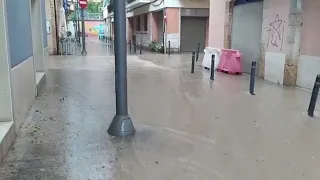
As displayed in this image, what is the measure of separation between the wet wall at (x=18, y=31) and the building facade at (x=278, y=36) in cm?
784

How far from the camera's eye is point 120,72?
19.3 ft

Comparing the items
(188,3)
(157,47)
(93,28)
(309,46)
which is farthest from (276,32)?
(93,28)

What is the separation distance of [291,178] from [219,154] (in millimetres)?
1097

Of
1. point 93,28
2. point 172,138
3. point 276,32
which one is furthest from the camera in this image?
point 93,28

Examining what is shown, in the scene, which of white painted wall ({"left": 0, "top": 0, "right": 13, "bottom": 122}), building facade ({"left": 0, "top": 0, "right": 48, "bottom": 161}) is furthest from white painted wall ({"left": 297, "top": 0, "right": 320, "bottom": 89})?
white painted wall ({"left": 0, "top": 0, "right": 13, "bottom": 122})

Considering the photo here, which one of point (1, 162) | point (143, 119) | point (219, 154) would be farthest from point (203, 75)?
point (1, 162)

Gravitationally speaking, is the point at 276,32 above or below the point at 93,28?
below

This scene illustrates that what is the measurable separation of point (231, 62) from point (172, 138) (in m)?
9.54

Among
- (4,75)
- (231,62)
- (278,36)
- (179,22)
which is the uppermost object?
(179,22)

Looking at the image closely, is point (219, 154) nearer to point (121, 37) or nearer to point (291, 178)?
point (291, 178)

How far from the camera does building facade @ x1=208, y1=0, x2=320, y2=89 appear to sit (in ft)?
35.0

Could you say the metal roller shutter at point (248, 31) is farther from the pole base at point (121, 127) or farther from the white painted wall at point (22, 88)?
the pole base at point (121, 127)

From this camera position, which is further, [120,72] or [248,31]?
[248,31]

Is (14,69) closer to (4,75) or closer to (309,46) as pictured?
(4,75)
